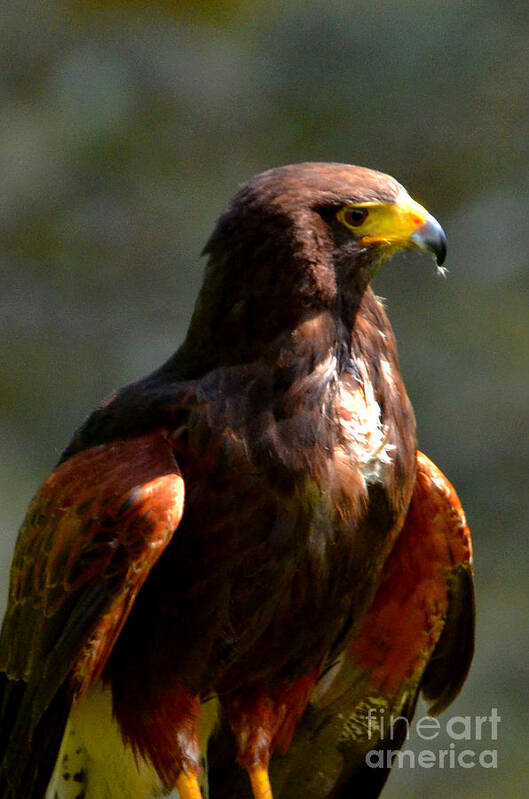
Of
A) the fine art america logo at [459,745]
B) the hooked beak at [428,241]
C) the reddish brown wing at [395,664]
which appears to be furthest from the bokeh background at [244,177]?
the hooked beak at [428,241]

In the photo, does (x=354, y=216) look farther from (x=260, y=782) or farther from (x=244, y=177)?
(x=244, y=177)

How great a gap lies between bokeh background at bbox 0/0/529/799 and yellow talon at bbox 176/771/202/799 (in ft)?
9.56

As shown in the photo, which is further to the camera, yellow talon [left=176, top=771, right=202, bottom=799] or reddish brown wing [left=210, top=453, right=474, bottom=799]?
reddish brown wing [left=210, top=453, right=474, bottom=799]

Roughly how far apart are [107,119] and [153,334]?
932 millimetres

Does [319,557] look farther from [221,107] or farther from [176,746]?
[221,107]

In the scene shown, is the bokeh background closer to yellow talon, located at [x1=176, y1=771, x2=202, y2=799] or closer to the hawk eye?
yellow talon, located at [x1=176, y1=771, x2=202, y2=799]

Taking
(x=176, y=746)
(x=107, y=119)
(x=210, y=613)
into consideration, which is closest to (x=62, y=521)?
(x=210, y=613)

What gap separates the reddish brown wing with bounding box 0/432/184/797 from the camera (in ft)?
9.87

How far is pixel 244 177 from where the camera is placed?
21.0 ft

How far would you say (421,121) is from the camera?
6320 millimetres

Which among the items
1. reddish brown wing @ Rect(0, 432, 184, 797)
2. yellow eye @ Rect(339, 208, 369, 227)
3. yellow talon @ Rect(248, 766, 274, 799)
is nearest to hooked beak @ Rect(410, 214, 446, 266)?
yellow eye @ Rect(339, 208, 369, 227)

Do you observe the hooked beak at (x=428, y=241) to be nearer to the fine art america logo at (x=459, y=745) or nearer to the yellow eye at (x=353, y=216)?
the yellow eye at (x=353, y=216)

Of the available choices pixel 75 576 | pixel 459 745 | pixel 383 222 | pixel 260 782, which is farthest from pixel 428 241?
pixel 459 745

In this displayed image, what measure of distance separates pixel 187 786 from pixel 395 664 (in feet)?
1.98
